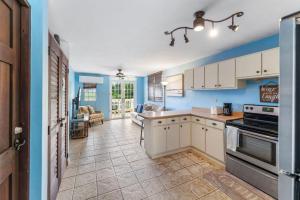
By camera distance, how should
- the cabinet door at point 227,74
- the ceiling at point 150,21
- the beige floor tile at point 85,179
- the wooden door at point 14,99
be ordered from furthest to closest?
1. the cabinet door at point 227,74
2. the beige floor tile at point 85,179
3. the ceiling at point 150,21
4. the wooden door at point 14,99

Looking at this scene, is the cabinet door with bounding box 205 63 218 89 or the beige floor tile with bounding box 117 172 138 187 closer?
the beige floor tile with bounding box 117 172 138 187

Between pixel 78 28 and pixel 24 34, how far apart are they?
1355mm

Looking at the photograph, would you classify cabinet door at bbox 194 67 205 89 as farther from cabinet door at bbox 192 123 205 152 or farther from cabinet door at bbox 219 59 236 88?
cabinet door at bbox 192 123 205 152

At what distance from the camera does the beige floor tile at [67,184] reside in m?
2.03

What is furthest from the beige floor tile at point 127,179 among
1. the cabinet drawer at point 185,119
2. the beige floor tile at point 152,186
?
the cabinet drawer at point 185,119

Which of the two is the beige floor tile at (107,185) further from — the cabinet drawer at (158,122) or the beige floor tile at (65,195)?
the cabinet drawer at (158,122)

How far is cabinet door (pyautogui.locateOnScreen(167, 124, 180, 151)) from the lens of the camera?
10.1ft

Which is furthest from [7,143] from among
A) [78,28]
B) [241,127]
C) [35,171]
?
[241,127]

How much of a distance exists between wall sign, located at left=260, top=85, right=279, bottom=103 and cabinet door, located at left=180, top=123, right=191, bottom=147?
4.96 ft

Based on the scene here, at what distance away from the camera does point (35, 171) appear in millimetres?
1165

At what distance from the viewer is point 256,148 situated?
2.06 meters

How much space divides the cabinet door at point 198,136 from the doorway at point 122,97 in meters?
5.05

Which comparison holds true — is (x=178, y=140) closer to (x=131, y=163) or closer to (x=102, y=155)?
(x=131, y=163)

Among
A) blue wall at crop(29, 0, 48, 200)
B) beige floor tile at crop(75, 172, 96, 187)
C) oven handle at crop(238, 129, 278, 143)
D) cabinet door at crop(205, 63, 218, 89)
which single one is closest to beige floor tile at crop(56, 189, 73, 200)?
beige floor tile at crop(75, 172, 96, 187)
